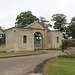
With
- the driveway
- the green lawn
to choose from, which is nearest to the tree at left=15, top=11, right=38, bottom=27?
the driveway

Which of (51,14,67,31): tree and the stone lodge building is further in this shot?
(51,14,67,31): tree

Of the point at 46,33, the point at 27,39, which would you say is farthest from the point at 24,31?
the point at 46,33

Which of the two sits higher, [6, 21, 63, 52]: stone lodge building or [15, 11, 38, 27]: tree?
[15, 11, 38, 27]: tree

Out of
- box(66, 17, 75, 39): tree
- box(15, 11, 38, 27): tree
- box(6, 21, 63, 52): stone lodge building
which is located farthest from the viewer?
box(15, 11, 38, 27): tree

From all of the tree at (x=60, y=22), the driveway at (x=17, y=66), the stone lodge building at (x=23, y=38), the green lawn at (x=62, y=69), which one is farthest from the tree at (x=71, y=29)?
the green lawn at (x=62, y=69)

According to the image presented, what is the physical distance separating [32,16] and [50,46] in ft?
71.7

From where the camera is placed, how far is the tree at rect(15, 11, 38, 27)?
47.3m

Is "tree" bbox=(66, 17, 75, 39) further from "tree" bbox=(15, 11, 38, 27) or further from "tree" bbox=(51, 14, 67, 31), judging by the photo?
"tree" bbox=(15, 11, 38, 27)

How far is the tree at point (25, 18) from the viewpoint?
47.3 meters

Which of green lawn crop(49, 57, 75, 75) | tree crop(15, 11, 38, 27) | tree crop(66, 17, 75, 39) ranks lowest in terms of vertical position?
green lawn crop(49, 57, 75, 75)

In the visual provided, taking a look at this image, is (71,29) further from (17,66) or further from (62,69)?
(62,69)

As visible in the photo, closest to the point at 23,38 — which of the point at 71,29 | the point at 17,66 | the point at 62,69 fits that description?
the point at 17,66

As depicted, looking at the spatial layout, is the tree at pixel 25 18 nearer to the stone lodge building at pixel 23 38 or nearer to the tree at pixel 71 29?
the tree at pixel 71 29

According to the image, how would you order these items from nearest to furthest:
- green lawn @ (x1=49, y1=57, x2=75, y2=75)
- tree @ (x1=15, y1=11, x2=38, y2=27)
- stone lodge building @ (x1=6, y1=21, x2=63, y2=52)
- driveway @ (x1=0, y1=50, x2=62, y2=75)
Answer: green lawn @ (x1=49, y1=57, x2=75, y2=75), driveway @ (x1=0, y1=50, x2=62, y2=75), stone lodge building @ (x1=6, y1=21, x2=63, y2=52), tree @ (x1=15, y1=11, x2=38, y2=27)
